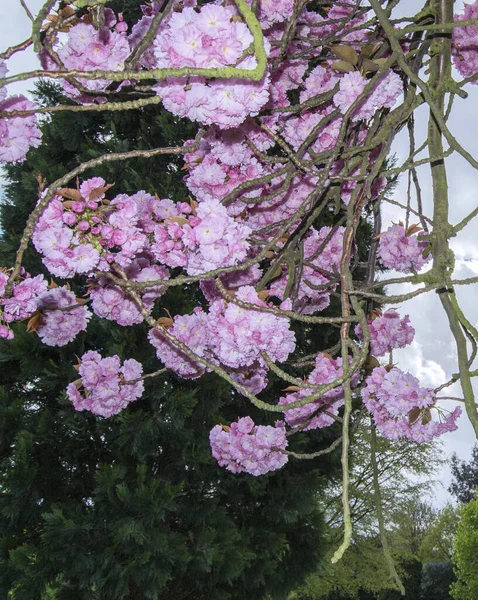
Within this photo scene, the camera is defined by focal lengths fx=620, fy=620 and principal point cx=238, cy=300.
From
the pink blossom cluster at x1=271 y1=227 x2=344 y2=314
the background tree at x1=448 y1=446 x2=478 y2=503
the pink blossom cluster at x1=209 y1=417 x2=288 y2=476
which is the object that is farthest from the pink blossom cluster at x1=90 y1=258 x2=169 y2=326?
the background tree at x1=448 y1=446 x2=478 y2=503

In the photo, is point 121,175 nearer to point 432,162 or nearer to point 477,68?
point 477,68

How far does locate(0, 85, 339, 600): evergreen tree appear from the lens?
221 inches

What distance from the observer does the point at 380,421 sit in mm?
2688

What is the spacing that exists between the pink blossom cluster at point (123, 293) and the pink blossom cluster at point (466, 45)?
1462 mm

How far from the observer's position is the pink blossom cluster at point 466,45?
2340 mm

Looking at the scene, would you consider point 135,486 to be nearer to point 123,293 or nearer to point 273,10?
point 123,293

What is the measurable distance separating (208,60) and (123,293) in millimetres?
1319

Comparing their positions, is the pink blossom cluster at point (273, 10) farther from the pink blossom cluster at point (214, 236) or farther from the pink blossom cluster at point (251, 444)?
the pink blossom cluster at point (251, 444)

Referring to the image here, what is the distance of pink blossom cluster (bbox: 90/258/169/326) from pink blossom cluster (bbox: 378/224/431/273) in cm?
101

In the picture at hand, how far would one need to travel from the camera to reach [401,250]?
111 inches

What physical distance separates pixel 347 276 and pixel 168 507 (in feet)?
15.2

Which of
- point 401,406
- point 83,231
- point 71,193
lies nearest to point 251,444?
point 401,406

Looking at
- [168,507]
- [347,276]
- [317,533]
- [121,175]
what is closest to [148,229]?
[347,276]

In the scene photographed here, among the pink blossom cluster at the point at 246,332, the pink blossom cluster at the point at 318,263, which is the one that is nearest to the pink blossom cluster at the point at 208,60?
the pink blossom cluster at the point at 246,332
